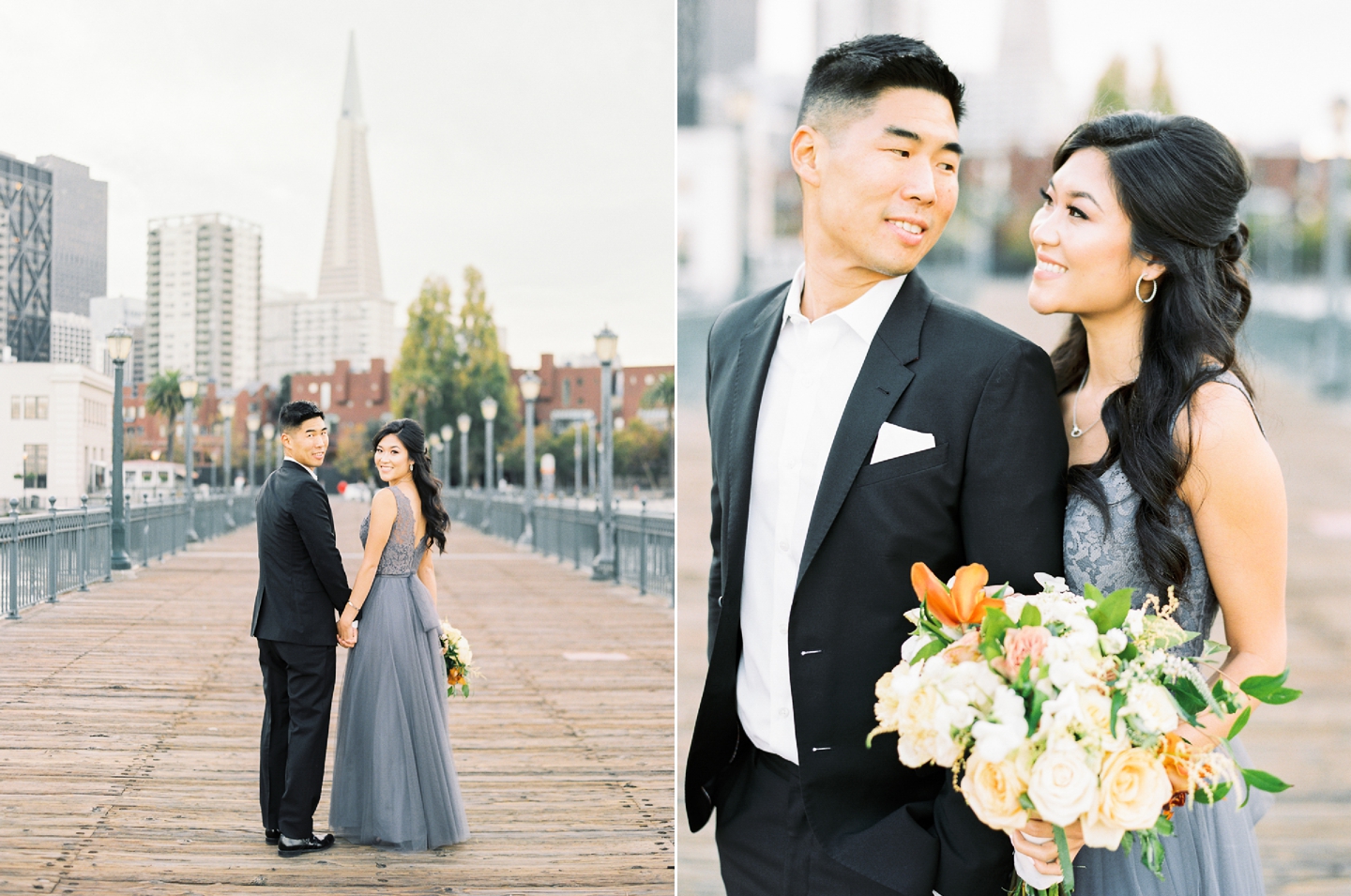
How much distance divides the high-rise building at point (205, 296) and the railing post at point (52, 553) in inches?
22.2

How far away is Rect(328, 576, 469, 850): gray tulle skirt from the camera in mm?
3340

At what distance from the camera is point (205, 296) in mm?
3945

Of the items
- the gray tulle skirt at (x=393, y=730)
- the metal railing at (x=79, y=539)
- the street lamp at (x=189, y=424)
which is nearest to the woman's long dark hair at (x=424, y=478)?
the gray tulle skirt at (x=393, y=730)

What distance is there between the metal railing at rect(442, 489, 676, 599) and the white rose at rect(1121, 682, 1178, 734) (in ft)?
16.7

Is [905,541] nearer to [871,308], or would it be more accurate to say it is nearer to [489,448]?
[871,308]

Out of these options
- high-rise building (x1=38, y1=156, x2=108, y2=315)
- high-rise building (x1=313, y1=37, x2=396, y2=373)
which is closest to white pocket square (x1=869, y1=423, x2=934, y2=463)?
high-rise building (x1=313, y1=37, x2=396, y2=373)

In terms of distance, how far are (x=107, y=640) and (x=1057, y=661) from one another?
12.2ft

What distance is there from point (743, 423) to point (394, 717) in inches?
82.9

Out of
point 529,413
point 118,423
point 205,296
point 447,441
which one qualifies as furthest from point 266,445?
point 529,413

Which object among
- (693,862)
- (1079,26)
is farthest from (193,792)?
(1079,26)

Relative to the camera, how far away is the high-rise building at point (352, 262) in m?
4.12

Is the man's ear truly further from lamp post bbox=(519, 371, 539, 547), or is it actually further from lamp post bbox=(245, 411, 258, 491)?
lamp post bbox=(519, 371, 539, 547)

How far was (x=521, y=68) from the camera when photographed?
192 inches

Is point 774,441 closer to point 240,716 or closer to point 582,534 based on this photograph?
point 240,716
